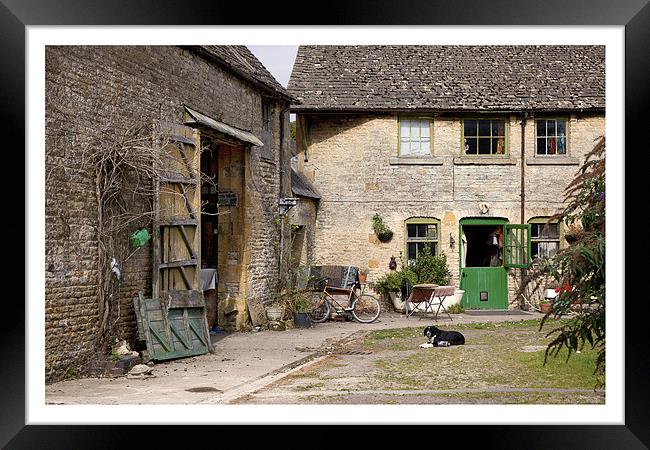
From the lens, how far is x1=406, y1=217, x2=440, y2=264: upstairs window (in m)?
18.6

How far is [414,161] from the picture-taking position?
1869 cm

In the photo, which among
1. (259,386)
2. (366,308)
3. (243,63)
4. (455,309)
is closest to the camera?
(259,386)

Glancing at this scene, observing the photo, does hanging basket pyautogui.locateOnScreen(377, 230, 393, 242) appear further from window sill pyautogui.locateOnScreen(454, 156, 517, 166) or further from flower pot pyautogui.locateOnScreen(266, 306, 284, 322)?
flower pot pyautogui.locateOnScreen(266, 306, 284, 322)

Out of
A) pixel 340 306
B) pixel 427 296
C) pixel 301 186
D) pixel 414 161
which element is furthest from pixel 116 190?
pixel 414 161

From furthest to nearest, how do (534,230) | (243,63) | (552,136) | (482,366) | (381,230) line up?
(534,230), (552,136), (381,230), (243,63), (482,366)

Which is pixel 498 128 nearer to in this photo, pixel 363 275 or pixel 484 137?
pixel 484 137

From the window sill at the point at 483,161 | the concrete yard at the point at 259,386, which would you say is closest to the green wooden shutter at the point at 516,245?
the window sill at the point at 483,161

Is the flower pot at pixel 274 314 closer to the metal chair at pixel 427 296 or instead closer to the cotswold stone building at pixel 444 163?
the metal chair at pixel 427 296

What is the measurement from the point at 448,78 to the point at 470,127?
1344mm

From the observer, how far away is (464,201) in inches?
739

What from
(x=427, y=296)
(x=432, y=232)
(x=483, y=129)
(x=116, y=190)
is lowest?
(x=427, y=296)
